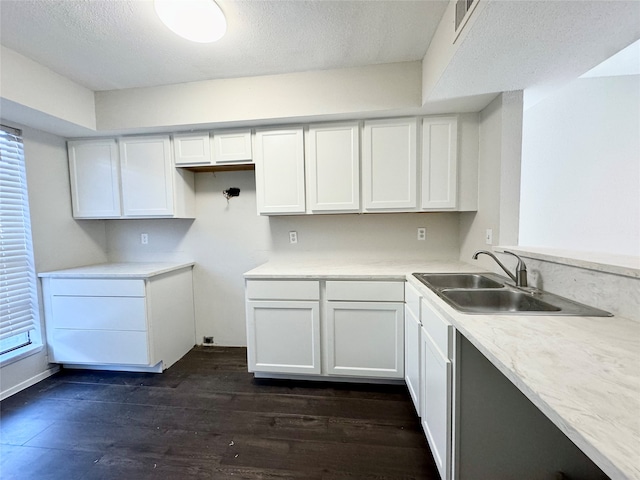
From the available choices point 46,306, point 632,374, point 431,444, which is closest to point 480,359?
point 632,374

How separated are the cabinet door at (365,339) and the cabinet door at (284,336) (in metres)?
0.13

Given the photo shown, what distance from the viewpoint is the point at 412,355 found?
1.75 m

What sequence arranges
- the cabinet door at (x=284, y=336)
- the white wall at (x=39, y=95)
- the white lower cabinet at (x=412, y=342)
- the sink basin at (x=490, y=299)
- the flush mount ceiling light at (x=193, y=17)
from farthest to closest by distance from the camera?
the cabinet door at (x=284, y=336) → the white wall at (x=39, y=95) → the white lower cabinet at (x=412, y=342) → the sink basin at (x=490, y=299) → the flush mount ceiling light at (x=193, y=17)

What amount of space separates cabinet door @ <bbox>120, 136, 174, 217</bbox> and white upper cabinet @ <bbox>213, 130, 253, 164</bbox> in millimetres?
470

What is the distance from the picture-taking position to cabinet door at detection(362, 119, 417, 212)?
7.05ft

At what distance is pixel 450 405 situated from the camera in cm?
113

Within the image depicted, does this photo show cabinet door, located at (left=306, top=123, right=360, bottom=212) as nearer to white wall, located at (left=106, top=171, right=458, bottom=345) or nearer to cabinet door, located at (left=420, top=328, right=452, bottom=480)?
white wall, located at (left=106, top=171, right=458, bottom=345)

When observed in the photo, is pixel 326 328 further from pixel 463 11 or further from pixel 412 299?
pixel 463 11

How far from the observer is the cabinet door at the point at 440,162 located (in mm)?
2113

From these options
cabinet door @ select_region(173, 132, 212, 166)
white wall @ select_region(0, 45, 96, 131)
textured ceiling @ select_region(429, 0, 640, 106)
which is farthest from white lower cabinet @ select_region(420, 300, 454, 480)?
white wall @ select_region(0, 45, 96, 131)

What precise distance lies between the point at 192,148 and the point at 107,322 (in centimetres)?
167

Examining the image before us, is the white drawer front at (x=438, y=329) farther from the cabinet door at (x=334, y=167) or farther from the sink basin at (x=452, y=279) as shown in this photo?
the cabinet door at (x=334, y=167)

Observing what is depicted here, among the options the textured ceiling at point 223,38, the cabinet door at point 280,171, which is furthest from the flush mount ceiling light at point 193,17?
the cabinet door at point 280,171

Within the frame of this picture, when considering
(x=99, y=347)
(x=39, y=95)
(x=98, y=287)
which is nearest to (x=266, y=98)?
(x=39, y=95)
